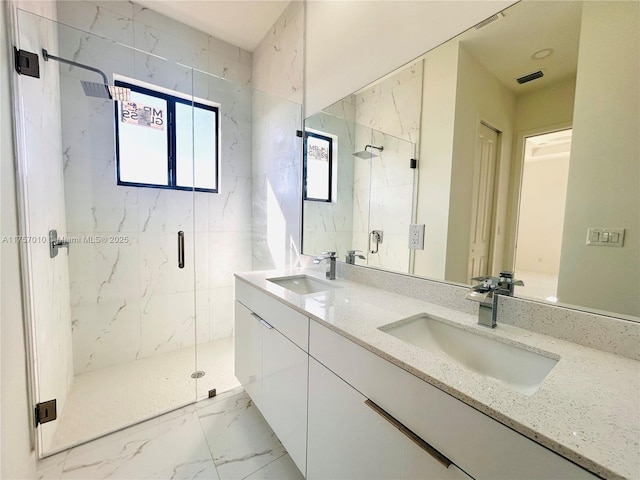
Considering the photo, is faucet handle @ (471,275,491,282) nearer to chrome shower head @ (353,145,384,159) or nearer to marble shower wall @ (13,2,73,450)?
chrome shower head @ (353,145,384,159)

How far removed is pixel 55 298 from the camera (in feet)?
5.43

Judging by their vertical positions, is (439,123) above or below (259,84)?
below

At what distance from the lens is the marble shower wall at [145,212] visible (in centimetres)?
200

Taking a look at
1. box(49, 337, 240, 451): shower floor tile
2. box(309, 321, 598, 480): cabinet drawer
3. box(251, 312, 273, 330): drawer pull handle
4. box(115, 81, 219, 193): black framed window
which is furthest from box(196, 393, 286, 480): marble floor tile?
box(115, 81, 219, 193): black framed window

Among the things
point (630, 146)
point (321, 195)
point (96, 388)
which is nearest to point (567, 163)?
point (630, 146)

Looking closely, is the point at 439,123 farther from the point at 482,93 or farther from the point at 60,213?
the point at 60,213

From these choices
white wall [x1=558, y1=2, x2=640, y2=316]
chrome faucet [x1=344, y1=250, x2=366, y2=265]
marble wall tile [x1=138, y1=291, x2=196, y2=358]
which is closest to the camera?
white wall [x1=558, y1=2, x2=640, y2=316]

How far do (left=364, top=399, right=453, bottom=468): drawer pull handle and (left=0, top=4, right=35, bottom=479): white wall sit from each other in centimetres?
136

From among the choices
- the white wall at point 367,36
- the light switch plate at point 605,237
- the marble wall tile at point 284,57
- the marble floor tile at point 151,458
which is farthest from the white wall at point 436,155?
the marble floor tile at point 151,458

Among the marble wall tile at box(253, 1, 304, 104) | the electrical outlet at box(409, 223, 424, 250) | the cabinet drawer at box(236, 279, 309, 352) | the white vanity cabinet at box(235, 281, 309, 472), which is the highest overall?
the marble wall tile at box(253, 1, 304, 104)

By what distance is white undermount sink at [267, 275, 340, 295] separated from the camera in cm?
171

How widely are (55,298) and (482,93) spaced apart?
8.48ft

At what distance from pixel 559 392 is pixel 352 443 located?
613 mm

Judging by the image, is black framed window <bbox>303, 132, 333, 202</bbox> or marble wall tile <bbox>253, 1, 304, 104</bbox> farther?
marble wall tile <bbox>253, 1, 304, 104</bbox>
